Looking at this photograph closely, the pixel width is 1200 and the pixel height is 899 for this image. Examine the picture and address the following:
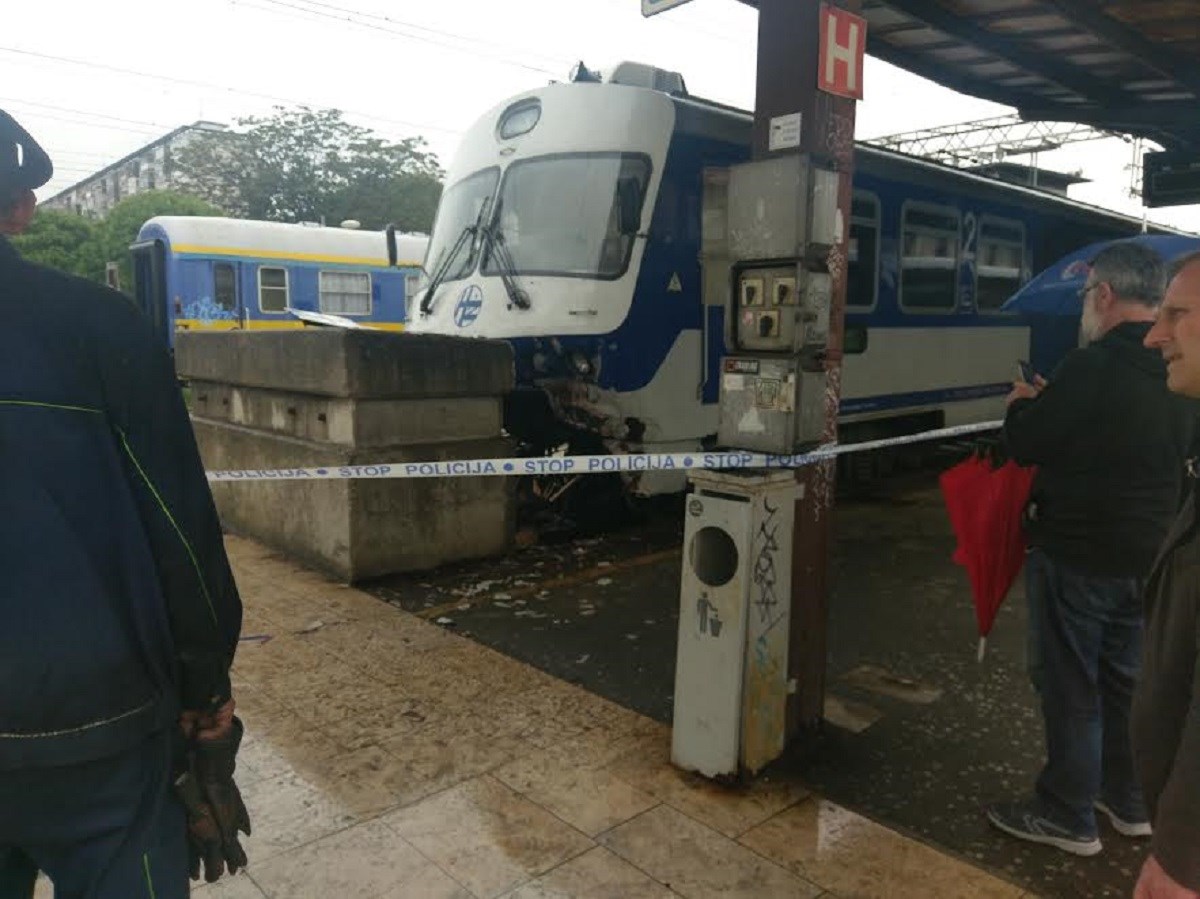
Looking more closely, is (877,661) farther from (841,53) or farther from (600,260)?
(600,260)

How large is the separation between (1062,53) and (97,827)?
792 centimetres

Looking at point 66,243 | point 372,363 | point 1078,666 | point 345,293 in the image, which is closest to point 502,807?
point 1078,666

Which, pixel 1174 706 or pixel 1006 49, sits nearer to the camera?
pixel 1174 706

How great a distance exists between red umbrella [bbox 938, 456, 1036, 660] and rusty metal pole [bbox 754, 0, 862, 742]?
51cm

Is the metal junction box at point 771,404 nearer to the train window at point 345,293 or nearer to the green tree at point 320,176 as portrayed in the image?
the train window at point 345,293

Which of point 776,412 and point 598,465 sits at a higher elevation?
point 776,412

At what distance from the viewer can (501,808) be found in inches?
128

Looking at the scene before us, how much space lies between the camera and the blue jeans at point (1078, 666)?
2.96 m

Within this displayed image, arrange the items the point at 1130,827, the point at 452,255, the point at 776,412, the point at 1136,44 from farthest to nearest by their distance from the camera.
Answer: the point at 452,255 → the point at 1136,44 → the point at 776,412 → the point at 1130,827

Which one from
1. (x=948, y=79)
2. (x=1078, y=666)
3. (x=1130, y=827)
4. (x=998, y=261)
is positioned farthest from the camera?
(x=998, y=261)

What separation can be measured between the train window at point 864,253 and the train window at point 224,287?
10.4 m

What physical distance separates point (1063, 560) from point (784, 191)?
5.15ft

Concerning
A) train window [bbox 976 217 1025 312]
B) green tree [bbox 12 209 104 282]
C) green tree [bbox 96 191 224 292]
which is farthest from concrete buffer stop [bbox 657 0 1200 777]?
green tree [bbox 12 209 104 282]

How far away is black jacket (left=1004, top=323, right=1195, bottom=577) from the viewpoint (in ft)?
9.40
